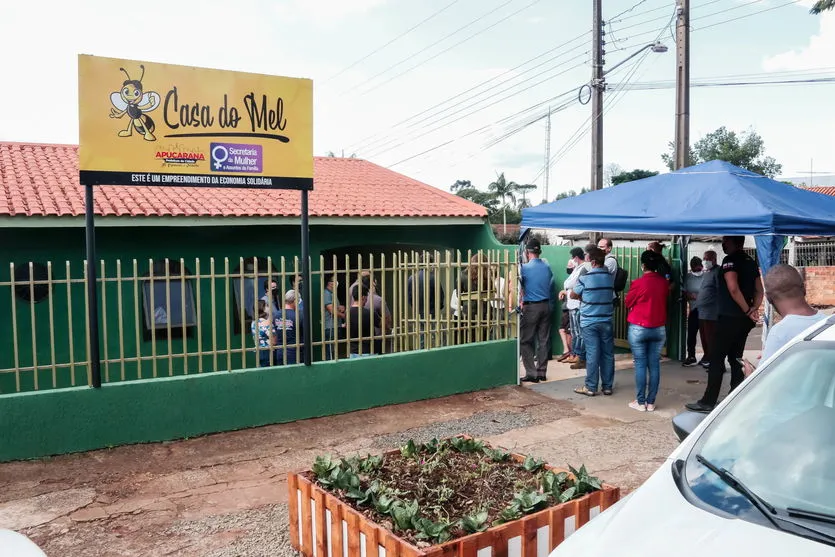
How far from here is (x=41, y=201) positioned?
9.38 metres

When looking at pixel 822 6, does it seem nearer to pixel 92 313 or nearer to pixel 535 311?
pixel 535 311

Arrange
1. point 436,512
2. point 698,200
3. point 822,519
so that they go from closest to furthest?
point 822,519
point 436,512
point 698,200

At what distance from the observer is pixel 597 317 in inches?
322

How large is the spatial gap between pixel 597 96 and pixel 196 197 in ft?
31.5

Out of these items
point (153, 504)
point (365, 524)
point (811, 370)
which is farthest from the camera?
point (153, 504)

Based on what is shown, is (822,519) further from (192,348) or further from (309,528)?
(192,348)

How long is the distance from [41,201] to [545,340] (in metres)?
7.04

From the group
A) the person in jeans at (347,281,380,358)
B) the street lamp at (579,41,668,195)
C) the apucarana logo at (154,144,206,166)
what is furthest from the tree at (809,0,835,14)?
the apucarana logo at (154,144,206,166)

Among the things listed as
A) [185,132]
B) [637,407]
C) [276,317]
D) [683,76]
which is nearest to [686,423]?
[637,407]

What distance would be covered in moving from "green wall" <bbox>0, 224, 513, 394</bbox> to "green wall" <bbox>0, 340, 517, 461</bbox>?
1.46 metres

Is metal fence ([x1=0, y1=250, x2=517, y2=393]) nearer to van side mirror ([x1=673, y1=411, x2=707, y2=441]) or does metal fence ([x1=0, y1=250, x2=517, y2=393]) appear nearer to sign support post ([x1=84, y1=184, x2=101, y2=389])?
sign support post ([x1=84, y1=184, x2=101, y2=389])

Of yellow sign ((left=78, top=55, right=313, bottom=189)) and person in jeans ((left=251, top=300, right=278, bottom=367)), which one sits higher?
yellow sign ((left=78, top=55, right=313, bottom=189))

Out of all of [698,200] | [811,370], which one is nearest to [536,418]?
[698,200]

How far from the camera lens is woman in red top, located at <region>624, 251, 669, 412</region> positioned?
7.55 m
